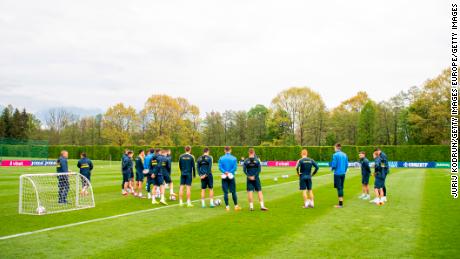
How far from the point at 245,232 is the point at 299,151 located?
50091 mm

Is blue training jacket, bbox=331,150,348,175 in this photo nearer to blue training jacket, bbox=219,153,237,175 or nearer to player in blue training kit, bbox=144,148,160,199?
blue training jacket, bbox=219,153,237,175

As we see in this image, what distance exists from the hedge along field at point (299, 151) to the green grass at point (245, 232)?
141ft

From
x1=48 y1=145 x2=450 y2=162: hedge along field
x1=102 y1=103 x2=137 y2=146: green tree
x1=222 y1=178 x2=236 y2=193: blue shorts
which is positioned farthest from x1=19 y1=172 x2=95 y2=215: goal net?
x1=102 y1=103 x2=137 y2=146: green tree

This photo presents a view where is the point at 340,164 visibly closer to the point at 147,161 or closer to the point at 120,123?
the point at 147,161

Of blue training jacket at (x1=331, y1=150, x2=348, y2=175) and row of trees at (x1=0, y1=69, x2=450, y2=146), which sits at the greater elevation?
row of trees at (x1=0, y1=69, x2=450, y2=146)

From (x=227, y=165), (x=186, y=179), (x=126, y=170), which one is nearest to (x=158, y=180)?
(x=186, y=179)

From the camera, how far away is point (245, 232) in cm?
937

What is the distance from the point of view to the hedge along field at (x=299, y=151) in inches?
2092

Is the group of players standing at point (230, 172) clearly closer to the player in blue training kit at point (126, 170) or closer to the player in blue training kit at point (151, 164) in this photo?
the player in blue training kit at point (151, 164)

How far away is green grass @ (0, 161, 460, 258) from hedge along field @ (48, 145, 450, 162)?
43.0 metres

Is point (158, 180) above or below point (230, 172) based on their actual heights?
below

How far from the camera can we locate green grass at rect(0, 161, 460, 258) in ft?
24.9

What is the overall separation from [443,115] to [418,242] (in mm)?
58335

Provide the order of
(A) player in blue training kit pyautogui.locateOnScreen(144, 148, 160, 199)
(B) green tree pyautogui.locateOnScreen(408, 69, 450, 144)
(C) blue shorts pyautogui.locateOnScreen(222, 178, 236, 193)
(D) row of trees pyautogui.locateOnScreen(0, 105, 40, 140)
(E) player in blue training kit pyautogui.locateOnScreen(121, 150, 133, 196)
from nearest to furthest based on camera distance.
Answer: (C) blue shorts pyautogui.locateOnScreen(222, 178, 236, 193), (A) player in blue training kit pyautogui.locateOnScreen(144, 148, 160, 199), (E) player in blue training kit pyautogui.locateOnScreen(121, 150, 133, 196), (B) green tree pyautogui.locateOnScreen(408, 69, 450, 144), (D) row of trees pyautogui.locateOnScreen(0, 105, 40, 140)
